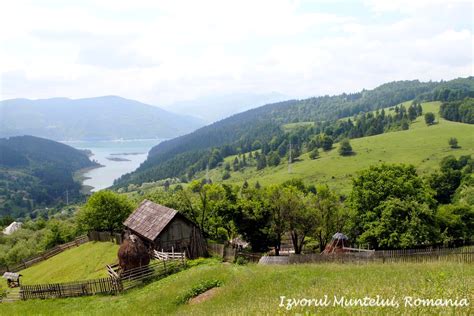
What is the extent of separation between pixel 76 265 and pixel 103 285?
1771cm

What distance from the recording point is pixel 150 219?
1769 inches

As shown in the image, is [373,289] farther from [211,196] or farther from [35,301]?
[211,196]

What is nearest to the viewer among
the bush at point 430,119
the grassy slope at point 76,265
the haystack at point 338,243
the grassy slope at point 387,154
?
the grassy slope at point 76,265

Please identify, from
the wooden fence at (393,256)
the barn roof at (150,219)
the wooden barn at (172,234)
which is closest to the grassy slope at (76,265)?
the barn roof at (150,219)

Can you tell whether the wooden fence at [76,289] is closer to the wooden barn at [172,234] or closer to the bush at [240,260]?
the wooden barn at [172,234]

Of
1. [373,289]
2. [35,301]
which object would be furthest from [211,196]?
[373,289]

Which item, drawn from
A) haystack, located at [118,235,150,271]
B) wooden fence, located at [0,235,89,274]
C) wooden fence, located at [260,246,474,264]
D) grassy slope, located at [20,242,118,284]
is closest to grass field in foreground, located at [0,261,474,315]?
haystack, located at [118,235,150,271]

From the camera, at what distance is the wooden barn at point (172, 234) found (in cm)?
4153

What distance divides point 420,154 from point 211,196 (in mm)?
96709

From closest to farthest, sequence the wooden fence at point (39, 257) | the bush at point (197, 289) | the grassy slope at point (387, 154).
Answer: the bush at point (197, 289), the wooden fence at point (39, 257), the grassy slope at point (387, 154)

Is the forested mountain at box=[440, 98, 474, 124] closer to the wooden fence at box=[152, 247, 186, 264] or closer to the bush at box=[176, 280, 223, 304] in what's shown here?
the wooden fence at box=[152, 247, 186, 264]

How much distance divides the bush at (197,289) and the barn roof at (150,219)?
54.1 ft

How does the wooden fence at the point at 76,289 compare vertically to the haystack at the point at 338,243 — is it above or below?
above

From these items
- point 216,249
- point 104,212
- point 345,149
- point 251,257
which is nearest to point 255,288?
point 251,257
